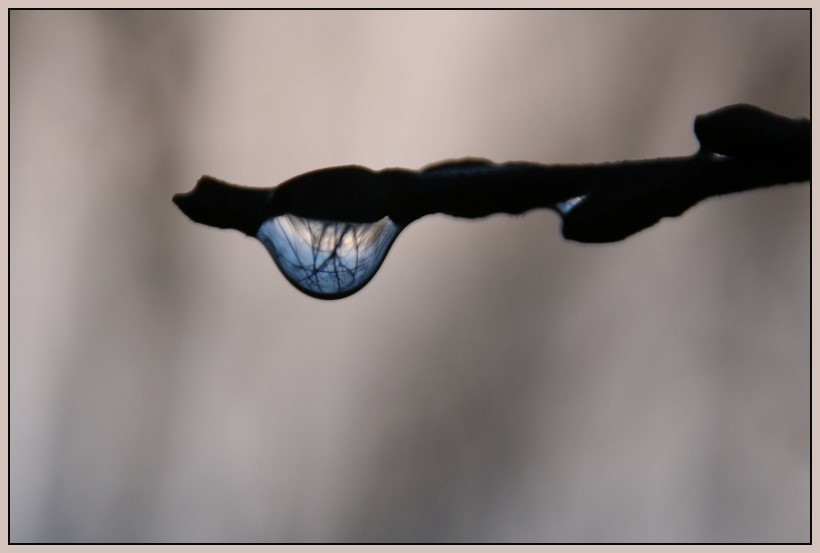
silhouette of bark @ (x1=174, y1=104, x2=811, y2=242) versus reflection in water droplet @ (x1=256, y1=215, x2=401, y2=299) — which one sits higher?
silhouette of bark @ (x1=174, y1=104, x2=811, y2=242)

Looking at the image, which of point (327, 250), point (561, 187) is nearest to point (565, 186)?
point (561, 187)

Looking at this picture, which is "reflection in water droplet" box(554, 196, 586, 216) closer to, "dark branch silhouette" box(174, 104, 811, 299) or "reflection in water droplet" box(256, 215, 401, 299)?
"dark branch silhouette" box(174, 104, 811, 299)

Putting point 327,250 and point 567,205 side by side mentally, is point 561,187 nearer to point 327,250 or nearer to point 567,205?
point 567,205

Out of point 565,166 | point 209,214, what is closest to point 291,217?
point 209,214

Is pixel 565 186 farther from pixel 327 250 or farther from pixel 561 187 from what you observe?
pixel 327 250

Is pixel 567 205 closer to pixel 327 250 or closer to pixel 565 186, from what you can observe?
pixel 565 186

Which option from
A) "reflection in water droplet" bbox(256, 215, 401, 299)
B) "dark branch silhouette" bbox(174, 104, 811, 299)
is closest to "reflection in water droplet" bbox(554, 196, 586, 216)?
"dark branch silhouette" bbox(174, 104, 811, 299)
